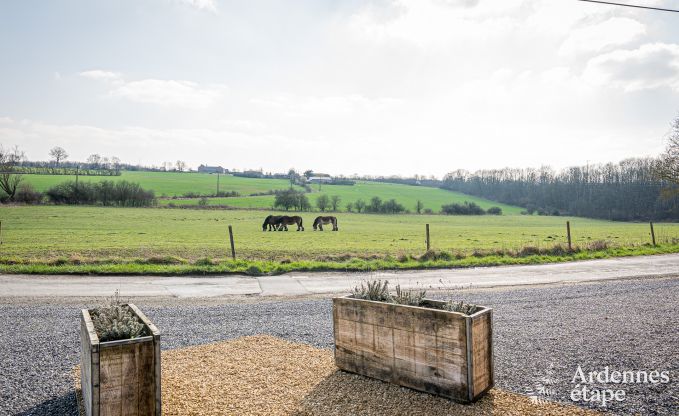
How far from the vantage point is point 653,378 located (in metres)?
5.85

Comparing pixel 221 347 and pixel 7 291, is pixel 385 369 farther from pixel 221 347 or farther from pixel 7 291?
pixel 7 291

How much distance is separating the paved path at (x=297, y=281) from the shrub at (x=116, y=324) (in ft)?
24.2

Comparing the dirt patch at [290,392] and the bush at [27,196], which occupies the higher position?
the bush at [27,196]

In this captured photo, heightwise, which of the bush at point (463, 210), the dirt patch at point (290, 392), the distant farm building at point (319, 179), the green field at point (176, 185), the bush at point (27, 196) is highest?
the distant farm building at point (319, 179)

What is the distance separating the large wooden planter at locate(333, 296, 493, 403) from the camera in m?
5.04

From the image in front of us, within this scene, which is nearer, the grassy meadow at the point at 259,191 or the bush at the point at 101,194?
the bush at the point at 101,194

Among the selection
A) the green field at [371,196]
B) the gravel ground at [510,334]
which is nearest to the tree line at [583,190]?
the green field at [371,196]

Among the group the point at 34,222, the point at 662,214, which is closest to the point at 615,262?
the point at 34,222

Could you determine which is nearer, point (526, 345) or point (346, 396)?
point (346, 396)

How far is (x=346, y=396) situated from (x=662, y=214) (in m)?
96.0

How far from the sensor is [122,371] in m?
4.53

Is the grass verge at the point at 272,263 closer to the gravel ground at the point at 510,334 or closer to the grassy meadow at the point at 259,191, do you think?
the gravel ground at the point at 510,334

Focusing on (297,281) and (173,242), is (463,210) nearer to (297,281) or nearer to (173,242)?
(173,242)

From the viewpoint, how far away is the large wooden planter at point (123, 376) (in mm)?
4414
